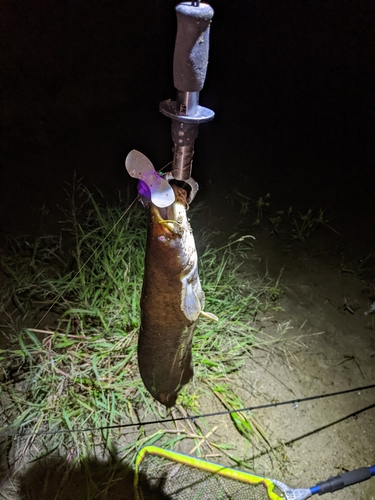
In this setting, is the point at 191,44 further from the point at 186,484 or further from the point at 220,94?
the point at 220,94

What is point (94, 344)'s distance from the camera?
2.22 m

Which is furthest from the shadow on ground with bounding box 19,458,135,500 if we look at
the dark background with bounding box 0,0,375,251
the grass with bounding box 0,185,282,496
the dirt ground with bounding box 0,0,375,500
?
the dark background with bounding box 0,0,375,251

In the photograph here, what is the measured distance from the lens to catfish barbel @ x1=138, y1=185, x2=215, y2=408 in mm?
1271

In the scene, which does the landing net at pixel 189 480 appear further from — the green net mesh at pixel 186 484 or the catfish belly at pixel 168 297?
the catfish belly at pixel 168 297

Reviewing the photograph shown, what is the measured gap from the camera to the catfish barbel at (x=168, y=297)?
50.0 inches

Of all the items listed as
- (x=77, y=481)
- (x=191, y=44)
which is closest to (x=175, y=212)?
(x=191, y=44)

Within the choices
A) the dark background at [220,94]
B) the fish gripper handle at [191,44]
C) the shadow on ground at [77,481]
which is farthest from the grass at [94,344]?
the dark background at [220,94]

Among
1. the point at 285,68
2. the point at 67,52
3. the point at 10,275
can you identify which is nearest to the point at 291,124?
the point at 285,68

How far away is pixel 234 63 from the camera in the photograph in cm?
480

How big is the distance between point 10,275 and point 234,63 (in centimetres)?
389

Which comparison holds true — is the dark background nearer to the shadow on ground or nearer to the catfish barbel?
the catfish barbel

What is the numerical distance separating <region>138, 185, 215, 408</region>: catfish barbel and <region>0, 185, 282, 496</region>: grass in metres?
0.27

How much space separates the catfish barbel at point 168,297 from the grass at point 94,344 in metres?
0.27

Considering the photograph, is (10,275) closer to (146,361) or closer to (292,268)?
(146,361)
